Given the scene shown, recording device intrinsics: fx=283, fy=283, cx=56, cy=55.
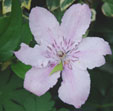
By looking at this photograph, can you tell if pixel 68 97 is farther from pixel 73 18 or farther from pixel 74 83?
pixel 73 18

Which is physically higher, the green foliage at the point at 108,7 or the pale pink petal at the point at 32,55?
the green foliage at the point at 108,7

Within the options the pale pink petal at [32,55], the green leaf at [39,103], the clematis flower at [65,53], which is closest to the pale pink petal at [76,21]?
the clematis flower at [65,53]

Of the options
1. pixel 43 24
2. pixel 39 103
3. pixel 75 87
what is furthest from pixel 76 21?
pixel 39 103

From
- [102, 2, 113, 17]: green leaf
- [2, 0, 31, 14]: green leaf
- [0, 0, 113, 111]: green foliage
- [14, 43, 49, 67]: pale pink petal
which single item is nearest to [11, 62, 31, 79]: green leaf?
[0, 0, 113, 111]: green foliage

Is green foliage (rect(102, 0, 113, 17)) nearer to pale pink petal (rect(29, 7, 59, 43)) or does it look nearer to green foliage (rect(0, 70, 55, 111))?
pale pink petal (rect(29, 7, 59, 43))

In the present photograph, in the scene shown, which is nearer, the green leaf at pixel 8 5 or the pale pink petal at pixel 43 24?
the pale pink petal at pixel 43 24

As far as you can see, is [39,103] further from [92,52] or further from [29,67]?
[92,52]

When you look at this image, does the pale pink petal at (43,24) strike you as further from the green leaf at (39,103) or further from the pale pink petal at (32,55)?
the green leaf at (39,103)
